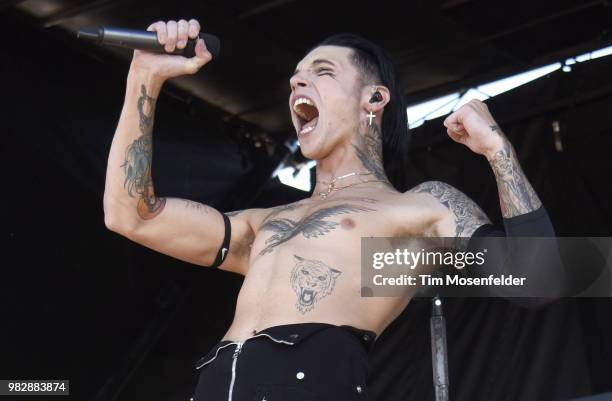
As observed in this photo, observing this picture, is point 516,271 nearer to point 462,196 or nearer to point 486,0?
point 462,196

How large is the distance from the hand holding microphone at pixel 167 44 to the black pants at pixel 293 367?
67 cm

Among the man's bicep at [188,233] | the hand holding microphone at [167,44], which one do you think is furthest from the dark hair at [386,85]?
the hand holding microphone at [167,44]

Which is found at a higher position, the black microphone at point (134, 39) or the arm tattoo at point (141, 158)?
the black microphone at point (134, 39)

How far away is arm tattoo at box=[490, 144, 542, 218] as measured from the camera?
2102mm

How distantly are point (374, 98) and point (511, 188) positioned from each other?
2.20ft

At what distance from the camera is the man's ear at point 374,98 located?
267 centimetres

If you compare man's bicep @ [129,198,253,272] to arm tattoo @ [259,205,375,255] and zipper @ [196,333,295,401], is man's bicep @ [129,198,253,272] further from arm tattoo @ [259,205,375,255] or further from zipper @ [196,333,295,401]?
zipper @ [196,333,295,401]

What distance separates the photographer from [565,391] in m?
3.25

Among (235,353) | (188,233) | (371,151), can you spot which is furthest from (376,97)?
(235,353)

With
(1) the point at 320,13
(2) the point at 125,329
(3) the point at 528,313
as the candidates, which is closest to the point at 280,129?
(1) the point at 320,13

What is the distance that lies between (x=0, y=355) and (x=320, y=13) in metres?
1.74

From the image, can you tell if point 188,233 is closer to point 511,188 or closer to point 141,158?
point 141,158

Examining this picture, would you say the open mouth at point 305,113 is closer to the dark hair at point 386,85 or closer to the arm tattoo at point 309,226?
the dark hair at point 386,85

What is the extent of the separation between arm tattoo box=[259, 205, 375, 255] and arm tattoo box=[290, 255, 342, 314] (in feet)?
0.33
